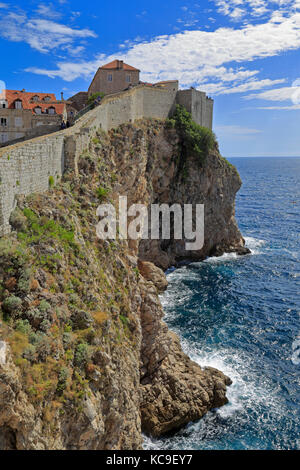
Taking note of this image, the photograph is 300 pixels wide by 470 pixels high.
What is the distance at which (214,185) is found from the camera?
53594 mm

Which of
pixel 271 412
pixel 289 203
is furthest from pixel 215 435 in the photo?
pixel 289 203

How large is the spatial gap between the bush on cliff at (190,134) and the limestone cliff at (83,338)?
17334 mm

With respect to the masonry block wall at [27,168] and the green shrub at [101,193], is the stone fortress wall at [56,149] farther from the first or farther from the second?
the green shrub at [101,193]

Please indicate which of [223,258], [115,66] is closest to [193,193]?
[223,258]

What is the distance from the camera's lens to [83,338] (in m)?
14.7

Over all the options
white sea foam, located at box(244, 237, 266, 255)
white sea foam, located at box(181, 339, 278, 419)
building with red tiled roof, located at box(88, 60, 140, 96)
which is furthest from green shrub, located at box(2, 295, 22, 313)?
white sea foam, located at box(244, 237, 266, 255)

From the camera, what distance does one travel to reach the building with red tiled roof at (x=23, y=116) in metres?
31.5

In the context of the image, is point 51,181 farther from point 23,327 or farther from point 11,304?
point 23,327

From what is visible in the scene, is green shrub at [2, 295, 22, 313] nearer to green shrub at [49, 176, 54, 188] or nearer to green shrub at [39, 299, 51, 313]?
Answer: green shrub at [39, 299, 51, 313]

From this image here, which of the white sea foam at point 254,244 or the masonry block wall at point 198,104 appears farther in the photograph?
the white sea foam at point 254,244

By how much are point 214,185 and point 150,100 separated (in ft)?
54.2

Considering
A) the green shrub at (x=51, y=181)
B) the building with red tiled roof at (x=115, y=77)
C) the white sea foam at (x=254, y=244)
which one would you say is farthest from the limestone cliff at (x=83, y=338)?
the white sea foam at (x=254, y=244)

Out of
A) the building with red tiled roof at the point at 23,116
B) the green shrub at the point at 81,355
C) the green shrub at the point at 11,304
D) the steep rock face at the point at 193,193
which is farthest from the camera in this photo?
the steep rock face at the point at 193,193

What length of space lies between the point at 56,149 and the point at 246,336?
23.3 m
